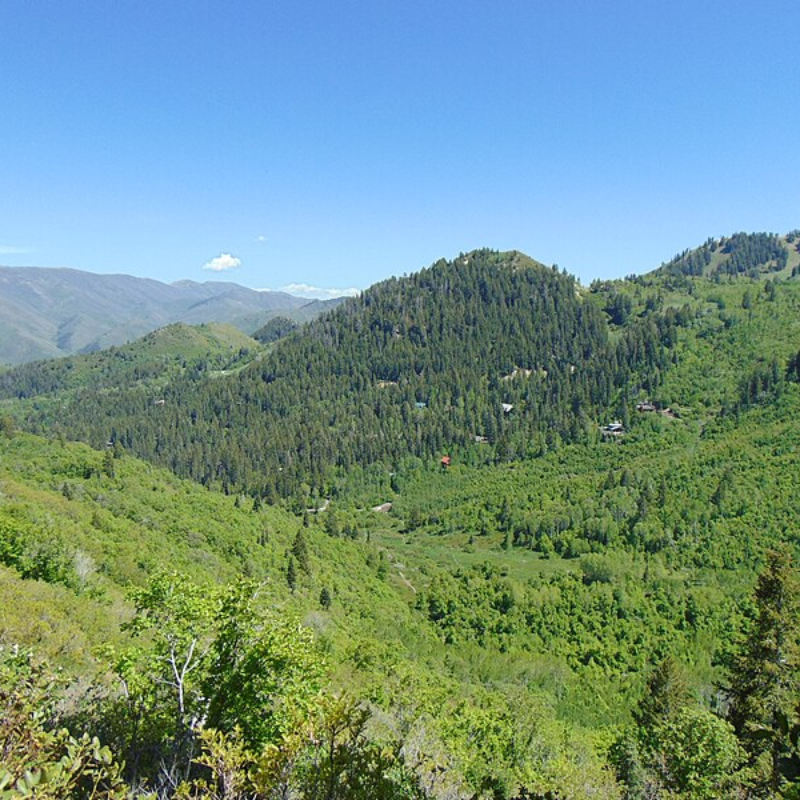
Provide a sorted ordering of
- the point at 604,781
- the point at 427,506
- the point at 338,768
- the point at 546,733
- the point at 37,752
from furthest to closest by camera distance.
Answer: the point at 427,506 → the point at 546,733 → the point at 604,781 → the point at 338,768 → the point at 37,752

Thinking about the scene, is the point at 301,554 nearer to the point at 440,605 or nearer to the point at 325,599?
the point at 325,599

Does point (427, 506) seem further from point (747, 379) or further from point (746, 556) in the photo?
point (747, 379)

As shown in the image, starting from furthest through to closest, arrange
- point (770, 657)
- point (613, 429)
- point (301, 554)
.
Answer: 1. point (613, 429)
2. point (301, 554)
3. point (770, 657)

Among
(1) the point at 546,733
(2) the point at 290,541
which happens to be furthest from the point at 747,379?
(1) the point at 546,733

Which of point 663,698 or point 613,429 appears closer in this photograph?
point 663,698

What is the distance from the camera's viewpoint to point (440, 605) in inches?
3504

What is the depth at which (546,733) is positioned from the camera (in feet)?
122

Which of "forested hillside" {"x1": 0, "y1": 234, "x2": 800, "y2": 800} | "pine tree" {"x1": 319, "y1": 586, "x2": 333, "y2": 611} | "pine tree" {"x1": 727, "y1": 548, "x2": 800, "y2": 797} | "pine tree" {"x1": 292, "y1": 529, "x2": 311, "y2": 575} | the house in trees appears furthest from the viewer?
the house in trees

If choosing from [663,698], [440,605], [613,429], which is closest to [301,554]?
[440,605]

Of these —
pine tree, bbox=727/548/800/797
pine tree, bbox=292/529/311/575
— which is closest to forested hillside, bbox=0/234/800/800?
pine tree, bbox=727/548/800/797

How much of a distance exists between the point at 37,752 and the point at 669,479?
140 metres

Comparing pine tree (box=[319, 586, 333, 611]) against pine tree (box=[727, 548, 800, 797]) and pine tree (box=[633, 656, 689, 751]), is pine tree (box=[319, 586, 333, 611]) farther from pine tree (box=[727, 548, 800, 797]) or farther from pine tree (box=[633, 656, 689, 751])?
pine tree (box=[727, 548, 800, 797])

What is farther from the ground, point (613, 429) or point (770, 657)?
point (770, 657)

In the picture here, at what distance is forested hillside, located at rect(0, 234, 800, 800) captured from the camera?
14.0m
